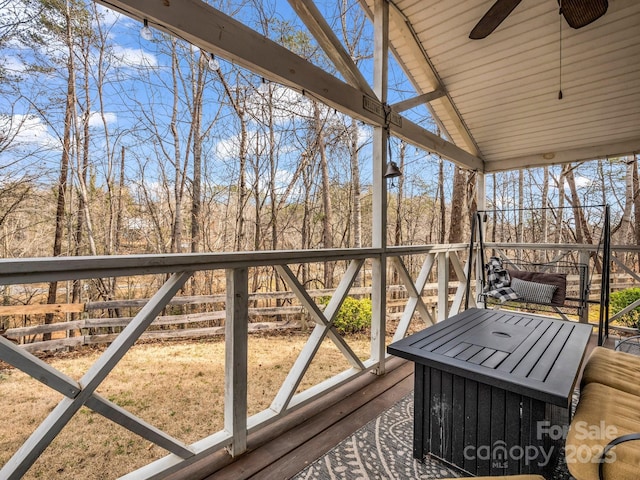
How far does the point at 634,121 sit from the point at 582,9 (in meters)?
2.56

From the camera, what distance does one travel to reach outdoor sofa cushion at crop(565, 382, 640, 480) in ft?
3.43

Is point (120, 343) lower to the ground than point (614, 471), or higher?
higher

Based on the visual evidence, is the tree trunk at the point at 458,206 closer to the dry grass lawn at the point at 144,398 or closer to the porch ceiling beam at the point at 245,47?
the dry grass lawn at the point at 144,398

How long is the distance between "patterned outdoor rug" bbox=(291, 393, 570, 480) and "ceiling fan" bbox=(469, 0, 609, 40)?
2.68 m

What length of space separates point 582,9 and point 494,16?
1.64 feet

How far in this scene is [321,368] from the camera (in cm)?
412

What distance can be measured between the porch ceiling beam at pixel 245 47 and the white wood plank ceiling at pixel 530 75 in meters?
1.06

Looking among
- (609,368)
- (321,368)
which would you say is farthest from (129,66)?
(609,368)

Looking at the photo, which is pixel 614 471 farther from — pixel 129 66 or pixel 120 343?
pixel 129 66

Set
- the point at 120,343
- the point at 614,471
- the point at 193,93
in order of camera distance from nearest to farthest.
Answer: the point at 614,471
the point at 120,343
the point at 193,93

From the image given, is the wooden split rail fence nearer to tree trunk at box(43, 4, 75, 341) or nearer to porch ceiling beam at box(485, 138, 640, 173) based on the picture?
tree trunk at box(43, 4, 75, 341)

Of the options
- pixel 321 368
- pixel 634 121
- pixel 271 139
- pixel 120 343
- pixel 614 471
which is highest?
pixel 271 139

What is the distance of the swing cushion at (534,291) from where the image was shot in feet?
11.3

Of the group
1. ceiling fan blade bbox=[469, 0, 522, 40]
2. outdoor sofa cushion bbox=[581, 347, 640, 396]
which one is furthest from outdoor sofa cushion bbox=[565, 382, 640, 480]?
ceiling fan blade bbox=[469, 0, 522, 40]
